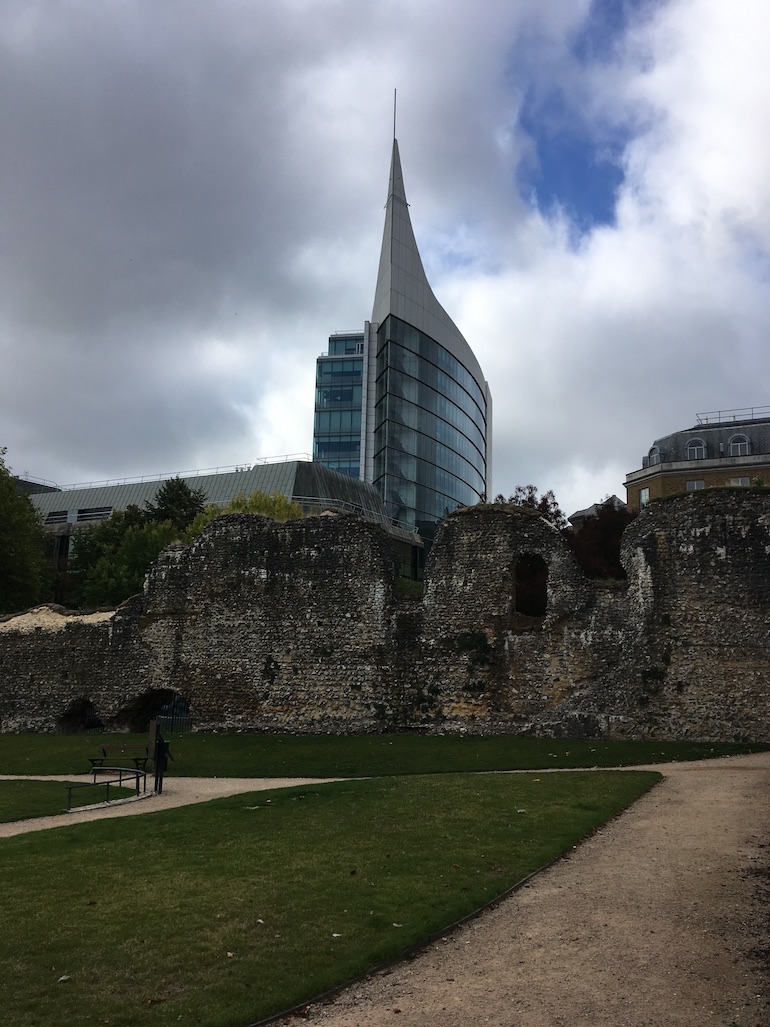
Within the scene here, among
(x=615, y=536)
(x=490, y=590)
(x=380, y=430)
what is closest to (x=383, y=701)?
(x=490, y=590)

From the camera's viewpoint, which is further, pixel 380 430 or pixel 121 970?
pixel 380 430

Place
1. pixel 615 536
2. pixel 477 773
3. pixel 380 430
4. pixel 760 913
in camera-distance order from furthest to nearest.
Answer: pixel 380 430 → pixel 615 536 → pixel 477 773 → pixel 760 913

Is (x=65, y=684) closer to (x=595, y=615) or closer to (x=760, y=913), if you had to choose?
(x=595, y=615)

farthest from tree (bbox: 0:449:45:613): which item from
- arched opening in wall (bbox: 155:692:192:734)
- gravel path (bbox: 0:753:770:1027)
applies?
gravel path (bbox: 0:753:770:1027)

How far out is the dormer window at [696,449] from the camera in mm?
62875

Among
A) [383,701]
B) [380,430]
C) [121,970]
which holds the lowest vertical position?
[121,970]

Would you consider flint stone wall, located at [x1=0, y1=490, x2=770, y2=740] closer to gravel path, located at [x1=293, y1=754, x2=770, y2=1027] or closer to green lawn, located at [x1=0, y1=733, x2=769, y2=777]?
green lawn, located at [x1=0, y1=733, x2=769, y2=777]

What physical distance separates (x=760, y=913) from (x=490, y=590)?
54.9 ft

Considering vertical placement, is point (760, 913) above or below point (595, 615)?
below

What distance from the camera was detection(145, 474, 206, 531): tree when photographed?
51625 mm

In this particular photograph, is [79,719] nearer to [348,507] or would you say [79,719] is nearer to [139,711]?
[139,711]

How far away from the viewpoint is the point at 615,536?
36.4m

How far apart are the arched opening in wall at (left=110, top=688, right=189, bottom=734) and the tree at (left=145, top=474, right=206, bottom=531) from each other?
22.0 m

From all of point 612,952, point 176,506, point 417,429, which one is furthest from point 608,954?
point 417,429
